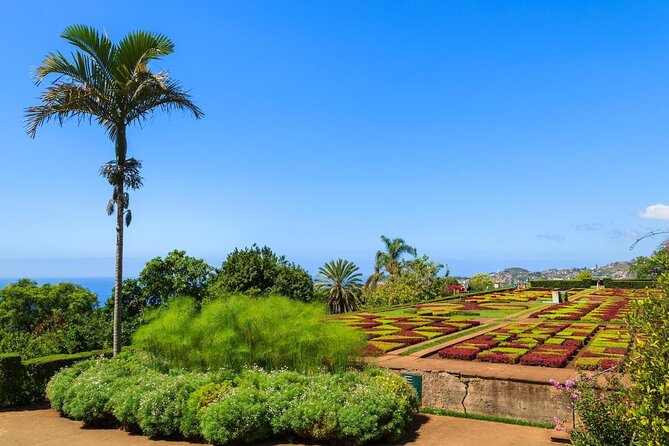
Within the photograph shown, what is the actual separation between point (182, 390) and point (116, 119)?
6.95 m

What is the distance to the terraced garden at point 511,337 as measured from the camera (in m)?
14.4

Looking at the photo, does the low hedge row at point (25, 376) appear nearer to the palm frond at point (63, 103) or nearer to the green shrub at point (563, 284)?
the palm frond at point (63, 103)

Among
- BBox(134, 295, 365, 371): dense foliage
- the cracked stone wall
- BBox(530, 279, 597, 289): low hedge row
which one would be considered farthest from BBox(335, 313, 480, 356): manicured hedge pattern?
BBox(530, 279, 597, 289): low hedge row

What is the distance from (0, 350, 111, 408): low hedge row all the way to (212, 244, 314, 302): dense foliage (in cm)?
1092

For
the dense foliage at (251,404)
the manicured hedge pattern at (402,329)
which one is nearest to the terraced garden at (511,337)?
the manicured hedge pattern at (402,329)

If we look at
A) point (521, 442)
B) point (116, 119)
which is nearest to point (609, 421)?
point (521, 442)

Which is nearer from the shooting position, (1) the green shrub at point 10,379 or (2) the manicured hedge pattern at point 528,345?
(1) the green shrub at point 10,379

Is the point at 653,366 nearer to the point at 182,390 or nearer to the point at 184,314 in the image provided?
the point at 182,390

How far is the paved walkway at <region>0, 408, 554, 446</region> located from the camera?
8.88 metres

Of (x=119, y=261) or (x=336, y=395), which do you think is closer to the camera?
(x=336, y=395)

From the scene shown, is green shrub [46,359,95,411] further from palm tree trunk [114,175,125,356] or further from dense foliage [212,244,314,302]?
dense foliage [212,244,314,302]

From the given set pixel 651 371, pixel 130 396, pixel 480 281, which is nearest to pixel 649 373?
pixel 651 371

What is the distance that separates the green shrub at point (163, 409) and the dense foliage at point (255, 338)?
1221 millimetres

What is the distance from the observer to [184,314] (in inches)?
438
